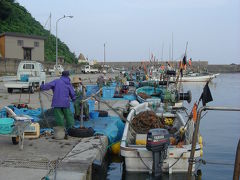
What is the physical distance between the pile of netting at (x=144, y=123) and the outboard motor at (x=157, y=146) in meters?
2.65

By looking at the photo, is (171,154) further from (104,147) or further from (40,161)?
(40,161)

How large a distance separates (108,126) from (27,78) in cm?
1259

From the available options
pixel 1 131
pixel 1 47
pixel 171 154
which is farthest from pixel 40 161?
pixel 1 47

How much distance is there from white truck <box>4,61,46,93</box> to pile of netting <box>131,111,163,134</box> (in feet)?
40.2

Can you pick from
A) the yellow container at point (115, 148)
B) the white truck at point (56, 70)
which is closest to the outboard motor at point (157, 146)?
the yellow container at point (115, 148)

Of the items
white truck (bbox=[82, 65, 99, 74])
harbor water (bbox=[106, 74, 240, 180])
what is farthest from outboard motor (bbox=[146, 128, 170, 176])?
white truck (bbox=[82, 65, 99, 74])

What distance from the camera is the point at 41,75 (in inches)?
915

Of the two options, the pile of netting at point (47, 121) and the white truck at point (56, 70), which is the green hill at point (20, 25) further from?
the pile of netting at point (47, 121)

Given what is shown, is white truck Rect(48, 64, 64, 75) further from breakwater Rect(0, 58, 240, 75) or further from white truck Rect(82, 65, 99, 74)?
white truck Rect(82, 65, 99, 74)

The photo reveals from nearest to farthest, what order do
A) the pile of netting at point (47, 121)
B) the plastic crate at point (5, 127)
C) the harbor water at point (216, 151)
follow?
the plastic crate at point (5, 127)
the harbor water at point (216, 151)
the pile of netting at point (47, 121)

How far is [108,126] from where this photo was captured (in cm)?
1134

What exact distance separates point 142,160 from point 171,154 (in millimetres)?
672

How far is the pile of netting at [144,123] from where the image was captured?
10.5 meters

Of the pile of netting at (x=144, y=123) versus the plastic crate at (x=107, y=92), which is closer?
the pile of netting at (x=144, y=123)
